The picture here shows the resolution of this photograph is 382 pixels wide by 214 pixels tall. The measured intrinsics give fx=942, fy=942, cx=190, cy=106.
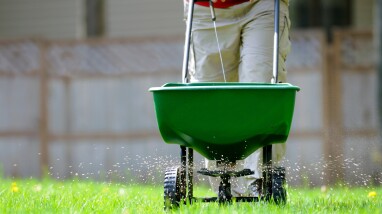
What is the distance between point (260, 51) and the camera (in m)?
5.17

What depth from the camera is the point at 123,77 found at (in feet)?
35.7

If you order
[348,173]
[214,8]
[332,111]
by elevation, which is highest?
[214,8]

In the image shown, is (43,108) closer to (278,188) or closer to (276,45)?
(276,45)

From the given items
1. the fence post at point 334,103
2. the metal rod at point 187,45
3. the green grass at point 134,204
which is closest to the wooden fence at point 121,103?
the fence post at point 334,103

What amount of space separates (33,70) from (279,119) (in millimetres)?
6981

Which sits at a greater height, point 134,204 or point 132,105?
point 132,105

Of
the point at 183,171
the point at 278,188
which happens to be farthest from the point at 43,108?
the point at 278,188

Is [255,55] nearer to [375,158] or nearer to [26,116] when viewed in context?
[375,158]

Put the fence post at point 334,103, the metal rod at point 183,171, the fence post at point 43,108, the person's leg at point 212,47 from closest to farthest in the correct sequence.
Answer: the metal rod at point 183,171 < the person's leg at point 212,47 < the fence post at point 334,103 < the fence post at point 43,108

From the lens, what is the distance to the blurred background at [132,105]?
1024 centimetres

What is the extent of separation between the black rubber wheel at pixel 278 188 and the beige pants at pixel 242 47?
516 millimetres

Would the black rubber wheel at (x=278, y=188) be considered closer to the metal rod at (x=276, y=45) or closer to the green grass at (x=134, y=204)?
the green grass at (x=134, y=204)

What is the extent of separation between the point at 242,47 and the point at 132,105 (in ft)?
18.4

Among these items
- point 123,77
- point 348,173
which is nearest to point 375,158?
point 348,173
